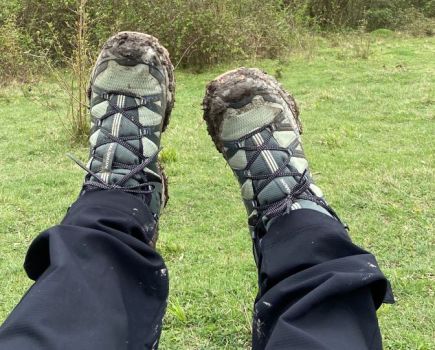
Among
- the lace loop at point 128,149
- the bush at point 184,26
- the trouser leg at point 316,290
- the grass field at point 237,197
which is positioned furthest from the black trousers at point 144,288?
the bush at point 184,26

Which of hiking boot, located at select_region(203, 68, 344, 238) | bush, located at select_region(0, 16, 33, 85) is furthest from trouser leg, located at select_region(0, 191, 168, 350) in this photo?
bush, located at select_region(0, 16, 33, 85)

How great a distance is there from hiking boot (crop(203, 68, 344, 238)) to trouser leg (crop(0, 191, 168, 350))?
41 cm

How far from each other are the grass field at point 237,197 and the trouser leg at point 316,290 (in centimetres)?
63

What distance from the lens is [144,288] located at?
146 cm

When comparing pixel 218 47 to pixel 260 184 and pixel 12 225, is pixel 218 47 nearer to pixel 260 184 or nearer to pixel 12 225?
pixel 12 225

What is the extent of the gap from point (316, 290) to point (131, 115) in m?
1.27

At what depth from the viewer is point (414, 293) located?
87.3 inches

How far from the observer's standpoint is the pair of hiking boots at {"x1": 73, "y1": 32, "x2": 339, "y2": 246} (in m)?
1.78

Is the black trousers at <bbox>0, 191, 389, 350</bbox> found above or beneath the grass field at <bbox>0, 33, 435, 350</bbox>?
above

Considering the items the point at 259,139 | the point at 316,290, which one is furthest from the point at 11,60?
the point at 316,290

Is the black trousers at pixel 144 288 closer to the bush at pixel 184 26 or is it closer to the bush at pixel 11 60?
the bush at pixel 184 26

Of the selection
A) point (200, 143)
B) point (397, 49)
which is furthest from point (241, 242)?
point (397, 49)

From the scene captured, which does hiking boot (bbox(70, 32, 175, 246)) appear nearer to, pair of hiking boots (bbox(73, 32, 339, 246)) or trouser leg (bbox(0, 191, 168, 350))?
pair of hiking boots (bbox(73, 32, 339, 246))

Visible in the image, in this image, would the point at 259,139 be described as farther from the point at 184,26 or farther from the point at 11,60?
the point at 11,60
